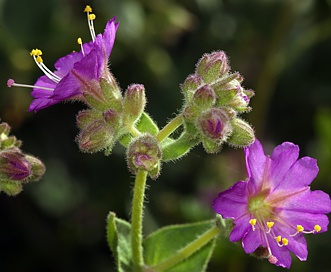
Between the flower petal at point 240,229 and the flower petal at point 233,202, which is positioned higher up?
the flower petal at point 233,202

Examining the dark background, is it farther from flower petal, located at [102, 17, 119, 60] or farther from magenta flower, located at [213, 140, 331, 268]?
flower petal, located at [102, 17, 119, 60]

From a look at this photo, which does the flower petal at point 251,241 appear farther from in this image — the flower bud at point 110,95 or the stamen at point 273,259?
the flower bud at point 110,95

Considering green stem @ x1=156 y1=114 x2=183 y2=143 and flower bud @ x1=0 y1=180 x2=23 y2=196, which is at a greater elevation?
green stem @ x1=156 y1=114 x2=183 y2=143

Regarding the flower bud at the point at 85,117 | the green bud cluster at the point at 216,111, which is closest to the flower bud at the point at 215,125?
the green bud cluster at the point at 216,111

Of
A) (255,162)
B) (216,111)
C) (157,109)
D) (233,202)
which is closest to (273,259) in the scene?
(233,202)

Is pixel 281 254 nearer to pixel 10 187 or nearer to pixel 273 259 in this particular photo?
pixel 273 259

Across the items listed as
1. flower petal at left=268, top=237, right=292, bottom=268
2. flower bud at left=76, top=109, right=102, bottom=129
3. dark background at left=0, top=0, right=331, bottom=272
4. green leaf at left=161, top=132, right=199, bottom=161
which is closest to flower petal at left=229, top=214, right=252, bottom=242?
flower petal at left=268, top=237, right=292, bottom=268

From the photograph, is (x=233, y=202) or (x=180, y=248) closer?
(x=233, y=202)
